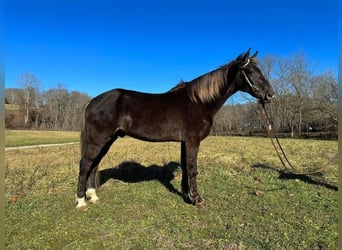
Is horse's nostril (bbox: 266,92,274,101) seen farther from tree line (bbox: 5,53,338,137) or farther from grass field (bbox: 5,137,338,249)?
tree line (bbox: 5,53,338,137)

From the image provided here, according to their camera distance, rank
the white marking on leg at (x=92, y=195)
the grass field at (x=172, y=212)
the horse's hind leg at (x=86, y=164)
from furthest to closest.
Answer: the white marking on leg at (x=92, y=195)
the horse's hind leg at (x=86, y=164)
the grass field at (x=172, y=212)

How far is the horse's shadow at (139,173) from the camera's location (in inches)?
270

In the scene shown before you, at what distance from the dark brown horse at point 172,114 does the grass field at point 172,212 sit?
643mm

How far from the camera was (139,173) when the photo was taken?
7.66 metres

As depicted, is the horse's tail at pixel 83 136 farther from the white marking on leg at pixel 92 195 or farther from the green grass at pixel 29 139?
the green grass at pixel 29 139

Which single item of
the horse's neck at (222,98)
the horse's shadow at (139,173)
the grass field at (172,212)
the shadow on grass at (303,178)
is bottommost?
the grass field at (172,212)

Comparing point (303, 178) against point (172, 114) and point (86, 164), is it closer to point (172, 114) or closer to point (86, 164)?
point (172, 114)

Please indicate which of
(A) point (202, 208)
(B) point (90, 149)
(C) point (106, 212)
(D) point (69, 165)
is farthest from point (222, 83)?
(D) point (69, 165)

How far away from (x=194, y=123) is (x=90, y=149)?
1.94 m

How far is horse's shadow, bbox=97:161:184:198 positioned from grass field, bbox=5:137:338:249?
0.03 m

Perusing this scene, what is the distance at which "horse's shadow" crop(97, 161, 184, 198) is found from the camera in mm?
6867

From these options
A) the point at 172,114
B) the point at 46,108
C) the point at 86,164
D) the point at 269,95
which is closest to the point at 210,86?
the point at 172,114

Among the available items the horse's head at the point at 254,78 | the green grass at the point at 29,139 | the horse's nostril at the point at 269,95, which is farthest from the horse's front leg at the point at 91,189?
the green grass at the point at 29,139

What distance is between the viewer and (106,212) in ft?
15.3
